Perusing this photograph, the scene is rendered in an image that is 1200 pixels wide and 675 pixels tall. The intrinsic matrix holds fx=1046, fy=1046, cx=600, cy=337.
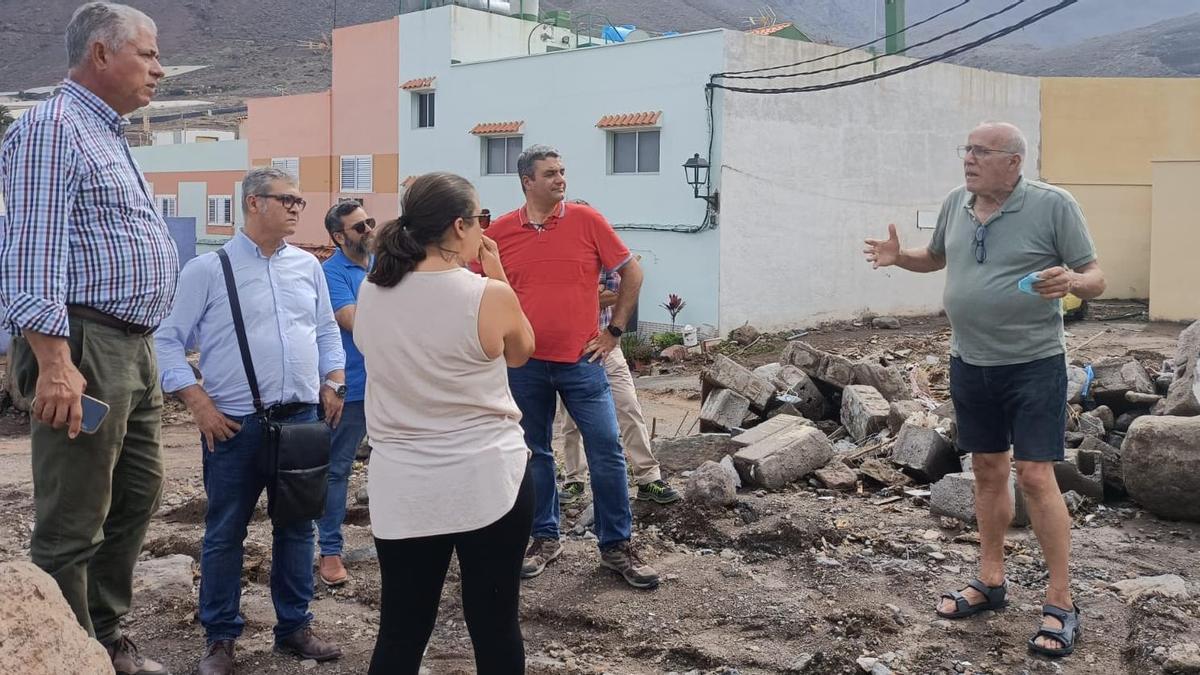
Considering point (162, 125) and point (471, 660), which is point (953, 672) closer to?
point (471, 660)

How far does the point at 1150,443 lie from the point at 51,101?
5.52 m

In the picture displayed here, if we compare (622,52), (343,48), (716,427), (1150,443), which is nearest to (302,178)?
(343,48)

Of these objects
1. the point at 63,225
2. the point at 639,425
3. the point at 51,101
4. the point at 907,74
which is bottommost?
the point at 639,425

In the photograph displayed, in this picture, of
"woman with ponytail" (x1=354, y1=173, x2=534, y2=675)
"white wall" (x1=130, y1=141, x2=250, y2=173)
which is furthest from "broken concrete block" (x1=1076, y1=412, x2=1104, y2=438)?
"white wall" (x1=130, y1=141, x2=250, y2=173)

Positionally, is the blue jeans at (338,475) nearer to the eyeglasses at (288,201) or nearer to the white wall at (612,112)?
the eyeglasses at (288,201)

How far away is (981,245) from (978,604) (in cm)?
151

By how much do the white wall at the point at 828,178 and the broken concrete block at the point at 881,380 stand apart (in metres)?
9.11

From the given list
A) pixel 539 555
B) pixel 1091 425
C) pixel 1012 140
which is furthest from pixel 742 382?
pixel 1012 140

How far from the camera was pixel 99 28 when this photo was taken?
11.0ft

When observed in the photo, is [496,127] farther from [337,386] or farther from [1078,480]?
[337,386]

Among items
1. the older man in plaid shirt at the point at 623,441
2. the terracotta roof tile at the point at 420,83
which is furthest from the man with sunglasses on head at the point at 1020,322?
the terracotta roof tile at the point at 420,83

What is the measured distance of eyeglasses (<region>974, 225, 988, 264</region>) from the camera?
429 centimetres

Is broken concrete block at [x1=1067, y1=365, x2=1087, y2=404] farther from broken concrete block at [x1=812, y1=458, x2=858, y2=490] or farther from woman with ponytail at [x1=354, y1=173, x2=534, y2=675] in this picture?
woman with ponytail at [x1=354, y1=173, x2=534, y2=675]

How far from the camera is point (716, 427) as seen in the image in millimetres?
8469
